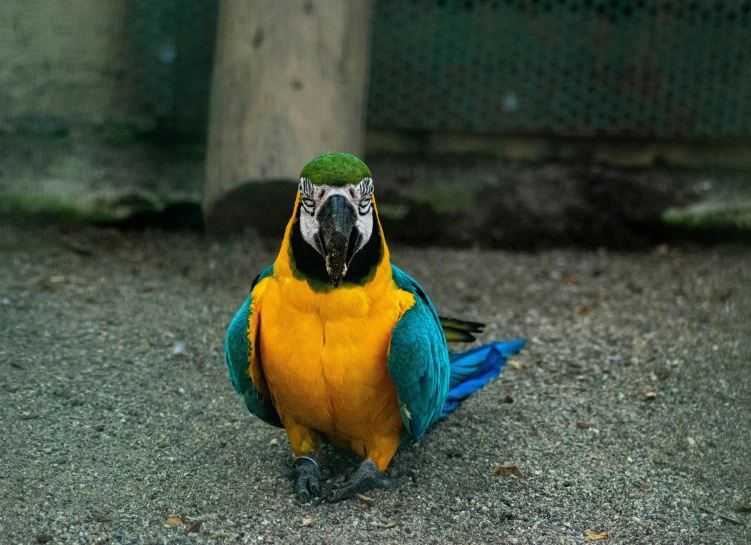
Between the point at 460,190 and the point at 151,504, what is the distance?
3.18 metres

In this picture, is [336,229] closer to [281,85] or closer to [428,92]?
[281,85]

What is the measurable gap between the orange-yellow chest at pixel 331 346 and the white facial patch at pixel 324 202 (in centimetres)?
16

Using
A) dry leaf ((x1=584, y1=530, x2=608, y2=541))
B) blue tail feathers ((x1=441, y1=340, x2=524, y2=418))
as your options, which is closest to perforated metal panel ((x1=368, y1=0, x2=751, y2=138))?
blue tail feathers ((x1=441, y1=340, x2=524, y2=418))

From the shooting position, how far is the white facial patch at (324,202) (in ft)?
7.22

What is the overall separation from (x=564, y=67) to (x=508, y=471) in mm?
3072

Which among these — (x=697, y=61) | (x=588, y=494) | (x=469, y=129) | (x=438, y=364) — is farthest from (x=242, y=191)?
(x=697, y=61)

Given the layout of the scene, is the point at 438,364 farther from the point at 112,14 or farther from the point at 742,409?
the point at 112,14

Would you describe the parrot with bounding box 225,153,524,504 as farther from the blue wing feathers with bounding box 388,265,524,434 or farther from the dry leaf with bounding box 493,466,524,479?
the dry leaf with bounding box 493,466,524,479

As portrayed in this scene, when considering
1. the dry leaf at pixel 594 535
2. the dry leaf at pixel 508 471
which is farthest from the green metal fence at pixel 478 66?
the dry leaf at pixel 594 535

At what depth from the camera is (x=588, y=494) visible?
2.62 m

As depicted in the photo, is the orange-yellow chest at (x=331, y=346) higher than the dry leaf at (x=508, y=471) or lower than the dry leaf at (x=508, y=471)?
higher

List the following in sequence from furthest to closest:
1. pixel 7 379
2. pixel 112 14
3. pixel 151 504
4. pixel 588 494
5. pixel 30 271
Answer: pixel 112 14 < pixel 30 271 < pixel 7 379 < pixel 588 494 < pixel 151 504

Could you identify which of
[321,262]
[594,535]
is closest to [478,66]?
[321,262]

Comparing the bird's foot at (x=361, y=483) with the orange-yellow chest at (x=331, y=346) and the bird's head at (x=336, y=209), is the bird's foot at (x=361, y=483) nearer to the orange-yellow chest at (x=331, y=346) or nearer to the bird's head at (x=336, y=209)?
the orange-yellow chest at (x=331, y=346)
